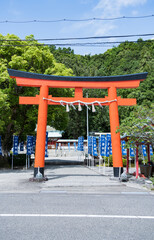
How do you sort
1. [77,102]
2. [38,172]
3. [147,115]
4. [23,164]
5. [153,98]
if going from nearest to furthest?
[147,115], [38,172], [77,102], [23,164], [153,98]

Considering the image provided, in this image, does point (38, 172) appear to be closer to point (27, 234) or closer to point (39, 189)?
point (39, 189)

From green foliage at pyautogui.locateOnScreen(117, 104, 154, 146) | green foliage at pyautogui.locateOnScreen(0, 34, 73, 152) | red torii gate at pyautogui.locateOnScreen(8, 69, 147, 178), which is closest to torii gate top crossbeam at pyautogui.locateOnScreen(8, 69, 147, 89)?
red torii gate at pyautogui.locateOnScreen(8, 69, 147, 178)

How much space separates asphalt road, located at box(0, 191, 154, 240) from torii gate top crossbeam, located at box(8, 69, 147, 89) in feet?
21.0

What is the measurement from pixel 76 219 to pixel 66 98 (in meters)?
7.89

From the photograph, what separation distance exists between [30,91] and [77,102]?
6170mm

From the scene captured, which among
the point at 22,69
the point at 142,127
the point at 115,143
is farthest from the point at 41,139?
the point at 22,69

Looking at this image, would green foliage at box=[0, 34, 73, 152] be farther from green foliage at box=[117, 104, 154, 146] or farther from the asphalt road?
the asphalt road

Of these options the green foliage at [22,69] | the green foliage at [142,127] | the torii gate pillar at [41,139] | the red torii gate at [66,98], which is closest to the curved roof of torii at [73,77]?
the red torii gate at [66,98]

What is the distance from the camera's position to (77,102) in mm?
11914

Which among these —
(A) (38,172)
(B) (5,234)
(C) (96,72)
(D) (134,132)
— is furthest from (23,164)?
(C) (96,72)

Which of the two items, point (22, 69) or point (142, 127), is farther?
point (22, 69)

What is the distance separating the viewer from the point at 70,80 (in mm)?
11906

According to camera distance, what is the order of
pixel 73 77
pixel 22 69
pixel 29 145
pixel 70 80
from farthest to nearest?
1. pixel 29 145
2. pixel 22 69
3. pixel 70 80
4. pixel 73 77

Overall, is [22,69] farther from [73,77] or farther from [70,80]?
[73,77]
